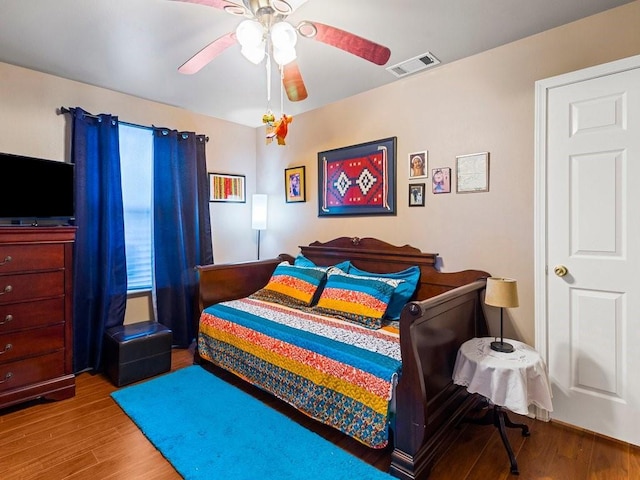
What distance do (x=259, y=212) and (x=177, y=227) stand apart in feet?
2.95

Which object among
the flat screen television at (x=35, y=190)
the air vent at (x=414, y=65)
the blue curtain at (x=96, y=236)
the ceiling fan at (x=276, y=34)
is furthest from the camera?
the blue curtain at (x=96, y=236)

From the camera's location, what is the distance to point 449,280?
94.0 inches

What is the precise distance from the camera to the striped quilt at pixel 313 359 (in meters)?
1.66

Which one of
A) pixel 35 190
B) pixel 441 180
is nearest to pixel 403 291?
pixel 441 180

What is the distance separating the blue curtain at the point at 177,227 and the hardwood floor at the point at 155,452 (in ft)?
3.80

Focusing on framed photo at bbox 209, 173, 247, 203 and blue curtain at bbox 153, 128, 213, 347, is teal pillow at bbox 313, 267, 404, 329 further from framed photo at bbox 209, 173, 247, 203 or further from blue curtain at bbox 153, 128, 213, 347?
framed photo at bbox 209, 173, 247, 203

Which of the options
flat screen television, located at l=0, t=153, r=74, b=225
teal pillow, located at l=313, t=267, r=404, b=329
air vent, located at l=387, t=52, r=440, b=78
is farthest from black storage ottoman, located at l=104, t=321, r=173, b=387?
air vent, located at l=387, t=52, r=440, b=78

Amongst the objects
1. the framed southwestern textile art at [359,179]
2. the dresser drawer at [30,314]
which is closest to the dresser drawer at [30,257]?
the dresser drawer at [30,314]

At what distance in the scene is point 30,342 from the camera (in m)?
2.18

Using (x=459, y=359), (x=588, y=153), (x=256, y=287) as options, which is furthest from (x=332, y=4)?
(x=256, y=287)

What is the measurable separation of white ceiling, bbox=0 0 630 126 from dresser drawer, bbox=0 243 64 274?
131 cm

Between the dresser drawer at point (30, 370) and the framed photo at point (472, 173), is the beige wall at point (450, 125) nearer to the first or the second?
the framed photo at point (472, 173)

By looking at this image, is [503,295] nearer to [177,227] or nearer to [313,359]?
[313,359]

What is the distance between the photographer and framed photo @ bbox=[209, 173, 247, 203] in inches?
143
